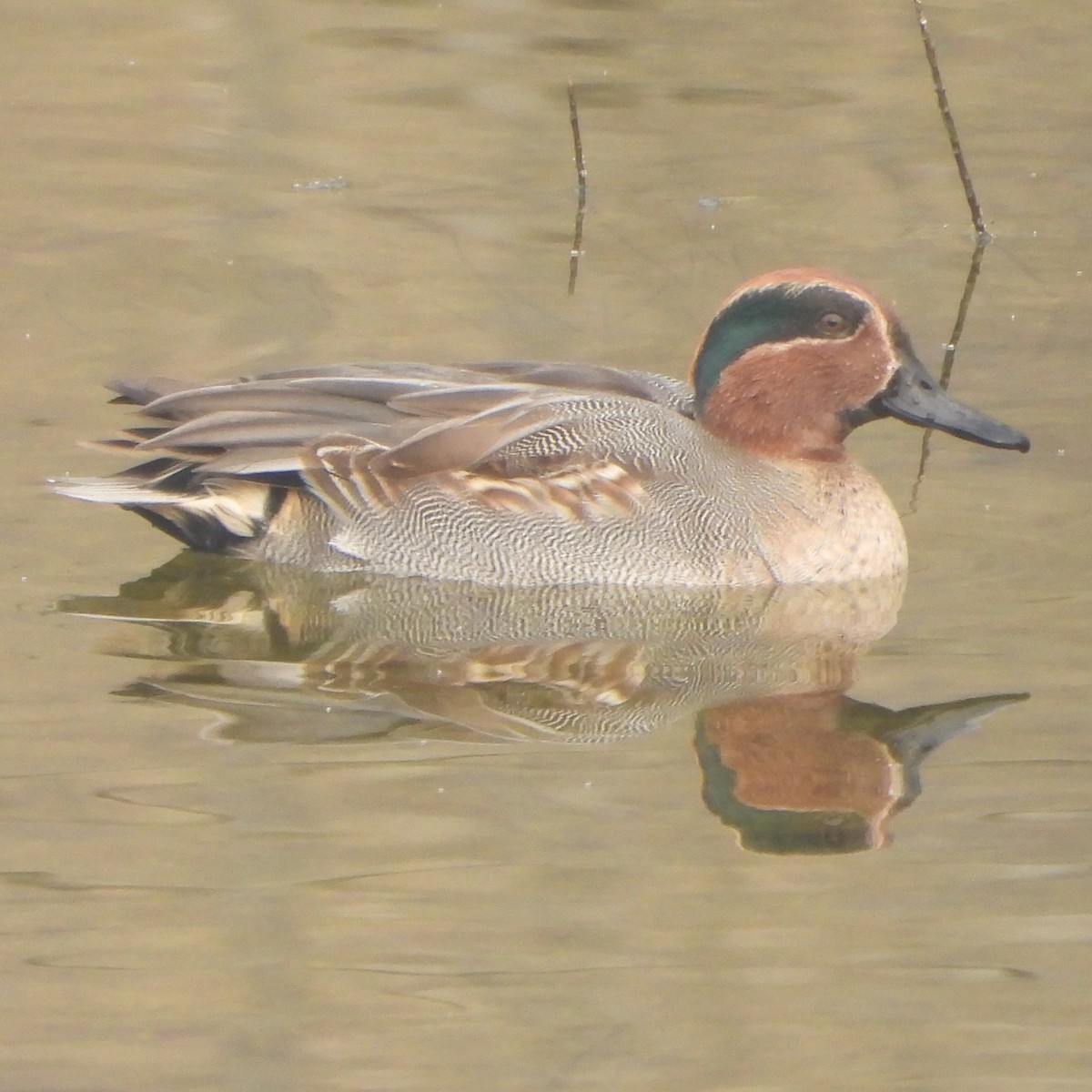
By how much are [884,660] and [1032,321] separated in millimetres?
3729

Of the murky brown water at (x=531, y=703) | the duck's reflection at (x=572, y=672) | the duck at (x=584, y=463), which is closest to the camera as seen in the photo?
the murky brown water at (x=531, y=703)

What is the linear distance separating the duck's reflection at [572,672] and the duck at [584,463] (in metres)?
0.12

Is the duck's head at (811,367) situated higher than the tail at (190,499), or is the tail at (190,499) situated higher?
the duck's head at (811,367)

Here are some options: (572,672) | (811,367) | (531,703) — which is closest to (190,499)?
(572,672)

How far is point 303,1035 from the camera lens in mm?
5230

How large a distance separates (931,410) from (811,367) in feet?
1.36

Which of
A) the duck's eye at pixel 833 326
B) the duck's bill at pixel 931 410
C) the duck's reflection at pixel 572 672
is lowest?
the duck's reflection at pixel 572 672

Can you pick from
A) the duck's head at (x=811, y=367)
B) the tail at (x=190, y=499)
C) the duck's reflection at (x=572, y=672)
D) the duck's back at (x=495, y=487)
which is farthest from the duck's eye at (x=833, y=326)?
the tail at (x=190, y=499)

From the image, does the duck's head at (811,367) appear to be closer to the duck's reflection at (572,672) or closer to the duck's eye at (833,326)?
the duck's eye at (833,326)

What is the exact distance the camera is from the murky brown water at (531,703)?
17.6 feet

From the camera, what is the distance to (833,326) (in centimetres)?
833

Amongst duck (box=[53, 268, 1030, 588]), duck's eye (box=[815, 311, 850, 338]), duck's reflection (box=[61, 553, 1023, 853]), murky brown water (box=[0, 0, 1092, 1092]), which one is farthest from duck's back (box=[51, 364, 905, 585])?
duck's eye (box=[815, 311, 850, 338])

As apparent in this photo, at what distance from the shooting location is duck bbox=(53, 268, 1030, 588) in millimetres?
8234

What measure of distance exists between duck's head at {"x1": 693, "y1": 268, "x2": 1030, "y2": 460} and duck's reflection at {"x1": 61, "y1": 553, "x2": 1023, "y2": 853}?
58cm
